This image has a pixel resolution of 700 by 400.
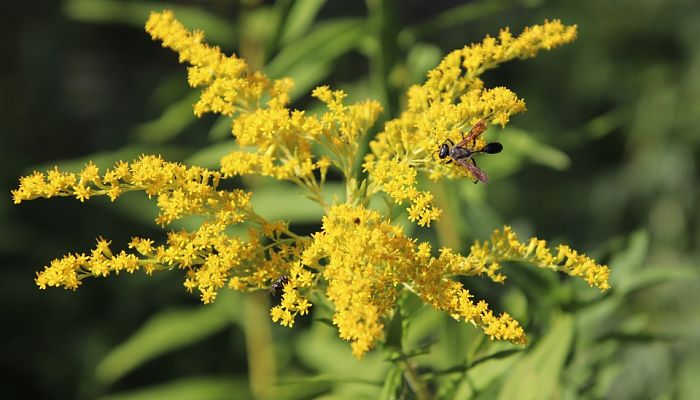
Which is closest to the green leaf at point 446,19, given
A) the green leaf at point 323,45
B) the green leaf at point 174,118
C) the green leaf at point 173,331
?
the green leaf at point 323,45

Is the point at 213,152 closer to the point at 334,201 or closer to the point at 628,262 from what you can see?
the point at 334,201

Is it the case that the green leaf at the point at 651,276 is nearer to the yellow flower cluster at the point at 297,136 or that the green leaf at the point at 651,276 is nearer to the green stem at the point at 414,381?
the green stem at the point at 414,381

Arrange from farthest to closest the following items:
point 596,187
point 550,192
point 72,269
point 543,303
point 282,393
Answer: point 550,192
point 596,187
point 282,393
point 543,303
point 72,269

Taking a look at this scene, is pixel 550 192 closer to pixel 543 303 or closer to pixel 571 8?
pixel 571 8

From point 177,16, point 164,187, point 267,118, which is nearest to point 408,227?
point 267,118

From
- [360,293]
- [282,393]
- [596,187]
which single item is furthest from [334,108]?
[596,187]

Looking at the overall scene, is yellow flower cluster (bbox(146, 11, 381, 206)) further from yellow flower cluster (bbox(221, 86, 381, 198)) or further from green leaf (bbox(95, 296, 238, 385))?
green leaf (bbox(95, 296, 238, 385))
